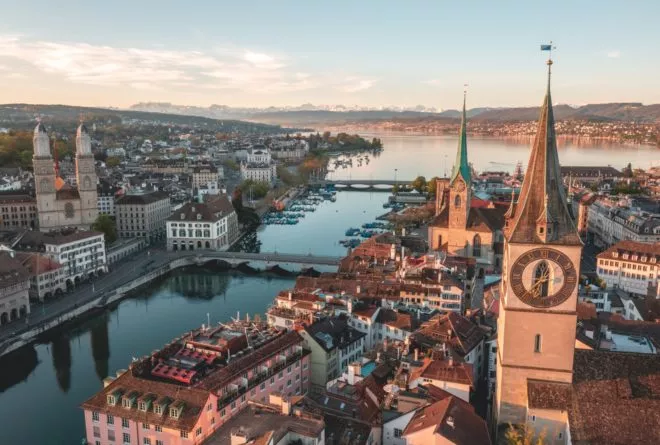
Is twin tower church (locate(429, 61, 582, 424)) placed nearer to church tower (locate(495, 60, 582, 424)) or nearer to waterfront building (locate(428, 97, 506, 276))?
church tower (locate(495, 60, 582, 424))

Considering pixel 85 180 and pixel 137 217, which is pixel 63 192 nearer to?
pixel 85 180

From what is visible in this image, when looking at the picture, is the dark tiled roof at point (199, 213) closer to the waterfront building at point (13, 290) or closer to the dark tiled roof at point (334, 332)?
the waterfront building at point (13, 290)

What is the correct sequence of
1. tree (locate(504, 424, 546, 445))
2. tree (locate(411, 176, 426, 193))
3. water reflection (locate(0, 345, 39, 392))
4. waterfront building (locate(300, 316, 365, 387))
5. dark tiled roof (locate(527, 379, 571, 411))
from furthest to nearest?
tree (locate(411, 176, 426, 193)), water reflection (locate(0, 345, 39, 392)), waterfront building (locate(300, 316, 365, 387)), dark tiled roof (locate(527, 379, 571, 411)), tree (locate(504, 424, 546, 445))

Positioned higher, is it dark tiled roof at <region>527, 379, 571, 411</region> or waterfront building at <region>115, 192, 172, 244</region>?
dark tiled roof at <region>527, 379, 571, 411</region>

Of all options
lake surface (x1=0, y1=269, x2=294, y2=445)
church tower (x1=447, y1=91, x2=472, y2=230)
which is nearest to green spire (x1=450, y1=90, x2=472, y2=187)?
church tower (x1=447, y1=91, x2=472, y2=230)

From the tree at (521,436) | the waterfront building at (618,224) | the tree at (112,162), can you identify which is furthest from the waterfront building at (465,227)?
the tree at (112,162)

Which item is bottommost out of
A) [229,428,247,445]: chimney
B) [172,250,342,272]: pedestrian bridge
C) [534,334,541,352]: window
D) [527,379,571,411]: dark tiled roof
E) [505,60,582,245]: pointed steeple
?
[172,250,342,272]: pedestrian bridge
